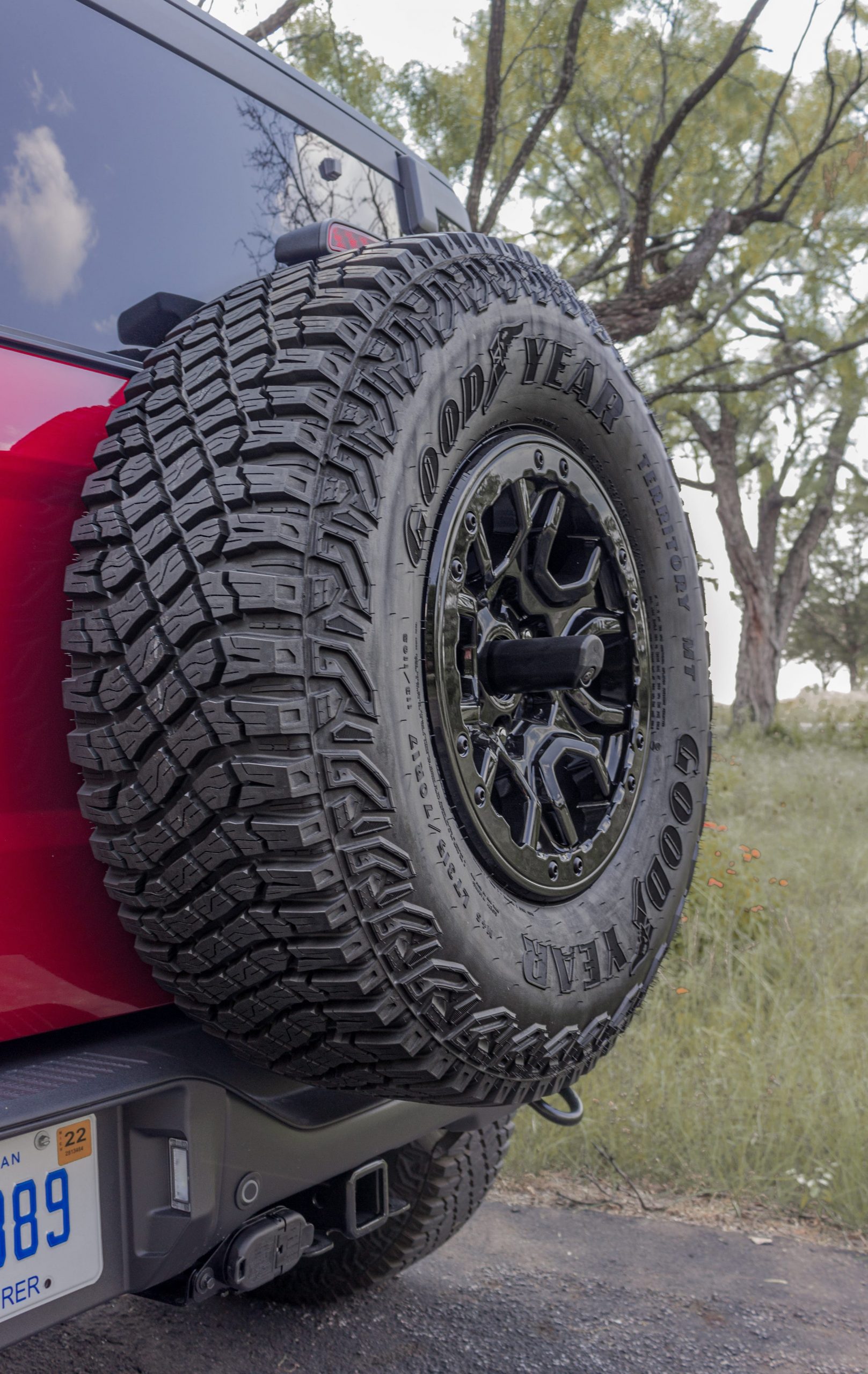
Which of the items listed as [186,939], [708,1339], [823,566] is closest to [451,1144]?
[708,1339]

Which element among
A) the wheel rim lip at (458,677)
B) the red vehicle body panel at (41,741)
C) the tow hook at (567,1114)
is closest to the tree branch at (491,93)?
the wheel rim lip at (458,677)

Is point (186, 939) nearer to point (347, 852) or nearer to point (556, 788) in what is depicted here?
point (347, 852)

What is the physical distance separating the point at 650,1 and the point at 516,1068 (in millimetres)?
7032

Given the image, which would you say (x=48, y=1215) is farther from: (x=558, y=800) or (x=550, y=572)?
(x=550, y=572)

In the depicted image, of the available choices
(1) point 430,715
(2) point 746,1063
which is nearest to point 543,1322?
(2) point 746,1063

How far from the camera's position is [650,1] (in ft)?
22.2

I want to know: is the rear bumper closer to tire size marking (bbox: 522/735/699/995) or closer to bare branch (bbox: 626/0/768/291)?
tire size marking (bbox: 522/735/699/995)

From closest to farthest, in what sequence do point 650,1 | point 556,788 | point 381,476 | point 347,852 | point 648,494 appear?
point 347,852
point 381,476
point 556,788
point 648,494
point 650,1

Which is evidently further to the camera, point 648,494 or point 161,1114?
point 648,494

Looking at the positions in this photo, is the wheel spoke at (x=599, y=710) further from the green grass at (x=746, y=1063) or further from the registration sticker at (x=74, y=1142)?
the green grass at (x=746, y=1063)

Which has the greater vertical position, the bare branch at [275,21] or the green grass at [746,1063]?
the bare branch at [275,21]

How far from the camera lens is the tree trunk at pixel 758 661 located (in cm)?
1747

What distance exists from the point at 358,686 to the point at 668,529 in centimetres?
101

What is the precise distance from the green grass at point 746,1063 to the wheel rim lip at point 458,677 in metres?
1.60
